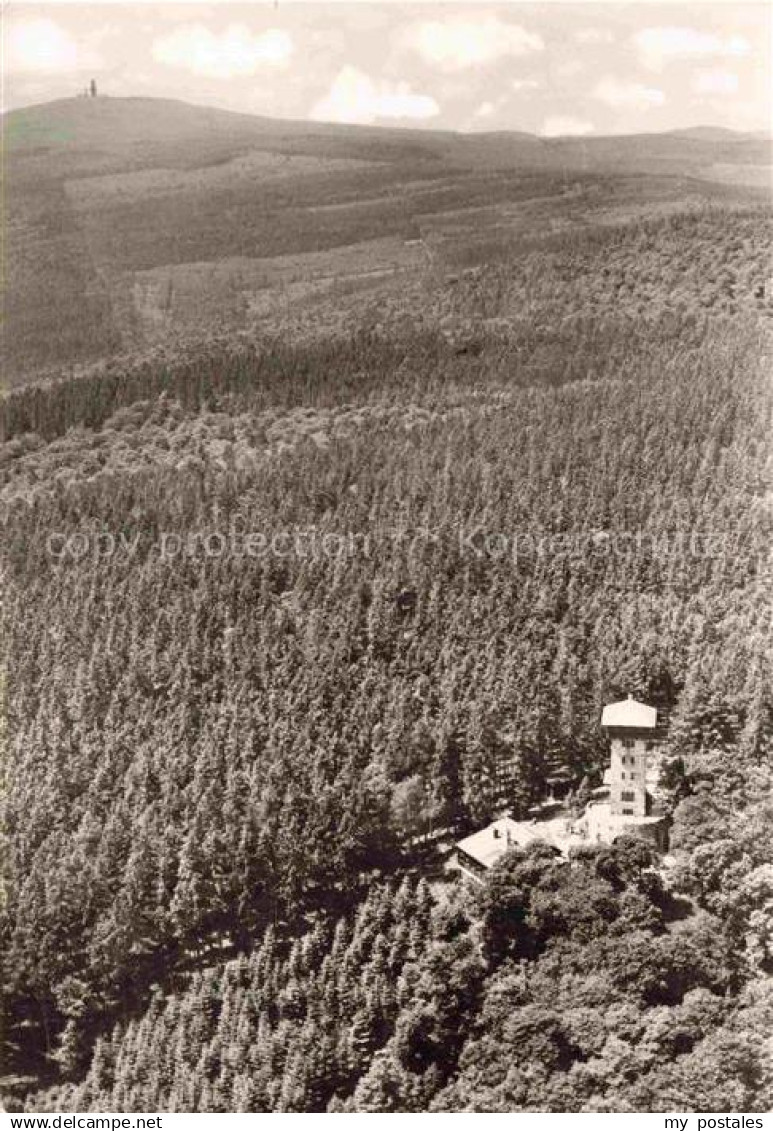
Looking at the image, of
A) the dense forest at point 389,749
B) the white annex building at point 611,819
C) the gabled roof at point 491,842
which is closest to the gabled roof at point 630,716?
the white annex building at point 611,819

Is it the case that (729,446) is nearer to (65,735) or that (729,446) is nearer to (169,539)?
(169,539)

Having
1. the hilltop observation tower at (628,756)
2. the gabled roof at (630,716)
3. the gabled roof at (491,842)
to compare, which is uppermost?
the gabled roof at (630,716)

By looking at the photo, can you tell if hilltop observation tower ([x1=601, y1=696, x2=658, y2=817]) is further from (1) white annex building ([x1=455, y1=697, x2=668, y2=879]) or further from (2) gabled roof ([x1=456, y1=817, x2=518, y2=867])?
(2) gabled roof ([x1=456, y1=817, x2=518, y2=867])

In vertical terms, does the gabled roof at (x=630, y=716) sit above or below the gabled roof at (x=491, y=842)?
above

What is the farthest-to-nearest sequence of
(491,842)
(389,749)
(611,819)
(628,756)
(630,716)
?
(389,749) → (630,716) → (628,756) → (611,819) → (491,842)

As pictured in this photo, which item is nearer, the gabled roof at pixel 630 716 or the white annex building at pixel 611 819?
the white annex building at pixel 611 819

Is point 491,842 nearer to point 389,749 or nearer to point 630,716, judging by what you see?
point 389,749

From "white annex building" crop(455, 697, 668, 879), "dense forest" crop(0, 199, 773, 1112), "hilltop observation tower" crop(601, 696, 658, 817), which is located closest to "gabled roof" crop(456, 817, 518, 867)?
"white annex building" crop(455, 697, 668, 879)

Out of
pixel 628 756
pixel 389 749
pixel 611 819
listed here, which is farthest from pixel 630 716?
pixel 389 749

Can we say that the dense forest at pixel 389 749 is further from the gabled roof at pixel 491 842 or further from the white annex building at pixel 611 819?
the gabled roof at pixel 491 842
